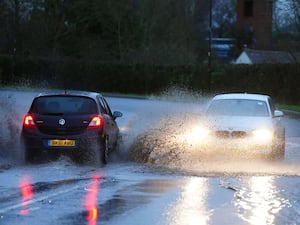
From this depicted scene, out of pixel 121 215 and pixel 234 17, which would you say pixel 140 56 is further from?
pixel 121 215

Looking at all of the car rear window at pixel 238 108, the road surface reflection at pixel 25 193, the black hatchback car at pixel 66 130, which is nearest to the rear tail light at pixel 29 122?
the black hatchback car at pixel 66 130

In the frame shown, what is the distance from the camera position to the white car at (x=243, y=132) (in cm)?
1502

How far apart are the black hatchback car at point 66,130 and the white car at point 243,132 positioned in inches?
91.4

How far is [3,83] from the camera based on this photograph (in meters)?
55.8

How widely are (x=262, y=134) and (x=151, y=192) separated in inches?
200

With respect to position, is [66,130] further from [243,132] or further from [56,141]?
[243,132]

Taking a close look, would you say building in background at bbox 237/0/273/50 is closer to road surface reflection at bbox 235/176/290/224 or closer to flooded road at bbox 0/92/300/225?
flooded road at bbox 0/92/300/225

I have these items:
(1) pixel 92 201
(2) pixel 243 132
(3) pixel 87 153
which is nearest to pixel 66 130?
(3) pixel 87 153

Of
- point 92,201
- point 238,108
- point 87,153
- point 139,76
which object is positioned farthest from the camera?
point 139,76

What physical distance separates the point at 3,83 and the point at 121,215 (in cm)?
4829

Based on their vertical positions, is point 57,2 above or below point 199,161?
above

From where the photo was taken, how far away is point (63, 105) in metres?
14.4

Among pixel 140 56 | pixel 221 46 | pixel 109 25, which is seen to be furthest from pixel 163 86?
pixel 221 46

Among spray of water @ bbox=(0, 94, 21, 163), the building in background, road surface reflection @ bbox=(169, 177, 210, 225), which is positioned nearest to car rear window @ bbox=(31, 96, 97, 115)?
spray of water @ bbox=(0, 94, 21, 163)
